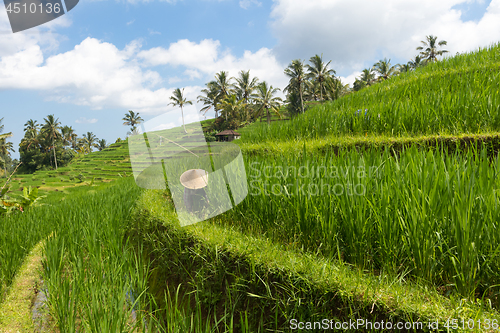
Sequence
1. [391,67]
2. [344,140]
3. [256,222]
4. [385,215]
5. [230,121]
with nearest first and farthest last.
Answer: [385,215]
[256,222]
[344,140]
[230,121]
[391,67]

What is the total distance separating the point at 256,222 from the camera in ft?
7.32

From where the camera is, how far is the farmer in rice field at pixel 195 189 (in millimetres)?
2799

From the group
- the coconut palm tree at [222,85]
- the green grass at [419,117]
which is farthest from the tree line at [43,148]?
the green grass at [419,117]

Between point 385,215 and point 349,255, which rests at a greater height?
point 385,215

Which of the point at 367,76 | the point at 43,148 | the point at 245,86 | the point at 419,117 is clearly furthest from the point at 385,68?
the point at 43,148

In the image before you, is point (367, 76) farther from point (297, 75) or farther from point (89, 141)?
point (89, 141)

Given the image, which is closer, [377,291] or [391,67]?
[377,291]

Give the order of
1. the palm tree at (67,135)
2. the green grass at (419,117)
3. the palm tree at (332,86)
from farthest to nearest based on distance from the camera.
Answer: the palm tree at (67,135)
the palm tree at (332,86)
the green grass at (419,117)

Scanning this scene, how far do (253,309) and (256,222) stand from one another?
749 mm

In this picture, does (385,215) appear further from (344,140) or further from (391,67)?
(391,67)

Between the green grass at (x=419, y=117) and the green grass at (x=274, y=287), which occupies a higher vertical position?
the green grass at (x=419, y=117)

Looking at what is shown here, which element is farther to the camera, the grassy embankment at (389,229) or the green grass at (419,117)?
the green grass at (419,117)

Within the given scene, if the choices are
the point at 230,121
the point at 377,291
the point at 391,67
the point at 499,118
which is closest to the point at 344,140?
the point at 499,118

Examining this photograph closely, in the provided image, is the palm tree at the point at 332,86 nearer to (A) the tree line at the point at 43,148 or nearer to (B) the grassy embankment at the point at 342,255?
(B) the grassy embankment at the point at 342,255
